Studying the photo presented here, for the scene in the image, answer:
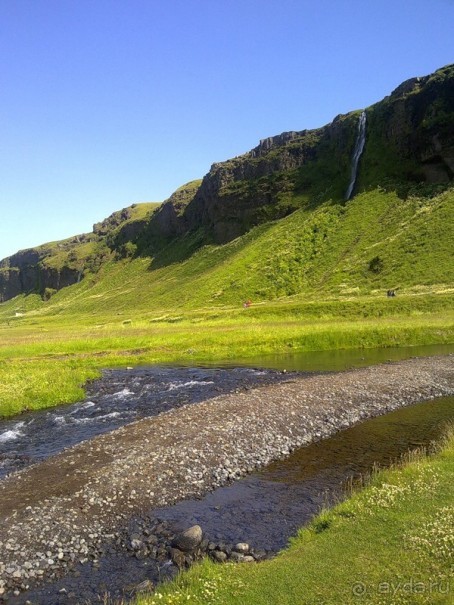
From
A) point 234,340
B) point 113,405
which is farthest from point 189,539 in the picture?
point 234,340

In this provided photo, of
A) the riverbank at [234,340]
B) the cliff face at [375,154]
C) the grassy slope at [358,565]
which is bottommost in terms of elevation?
the riverbank at [234,340]

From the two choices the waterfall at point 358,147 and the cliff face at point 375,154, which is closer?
the cliff face at point 375,154

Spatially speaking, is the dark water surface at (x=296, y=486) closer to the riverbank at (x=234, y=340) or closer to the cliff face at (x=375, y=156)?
the riverbank at (x=234, y=340)

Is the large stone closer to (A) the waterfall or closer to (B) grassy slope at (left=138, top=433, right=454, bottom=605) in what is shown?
(B) grassy slope at (left=138, top=433, right=454, bottom=605)

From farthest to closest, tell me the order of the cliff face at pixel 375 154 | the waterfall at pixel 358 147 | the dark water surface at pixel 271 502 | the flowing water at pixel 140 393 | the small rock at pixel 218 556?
the waterfall at pixel 358 147
the cliff face at pixel 375 154
the flowing water at pixel 140 393
the small rock at pixel 218 556
the dark water surface at pixel 271 502

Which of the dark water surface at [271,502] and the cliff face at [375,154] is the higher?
the cliff face at [375,154]

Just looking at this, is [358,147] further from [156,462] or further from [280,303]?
[156,462]

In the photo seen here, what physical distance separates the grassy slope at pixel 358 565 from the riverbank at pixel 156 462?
5.42m

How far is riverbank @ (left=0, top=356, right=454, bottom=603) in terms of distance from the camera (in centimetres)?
1498

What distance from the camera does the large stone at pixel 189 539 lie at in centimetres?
1451

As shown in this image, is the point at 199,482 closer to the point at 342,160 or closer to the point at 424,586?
the point at 424,586

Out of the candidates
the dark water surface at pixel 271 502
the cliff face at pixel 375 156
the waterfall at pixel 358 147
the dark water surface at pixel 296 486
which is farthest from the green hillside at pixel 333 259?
the dark water surface at pixel 271 502

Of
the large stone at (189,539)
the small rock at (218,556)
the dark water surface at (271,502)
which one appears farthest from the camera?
the large stone at (189,539)

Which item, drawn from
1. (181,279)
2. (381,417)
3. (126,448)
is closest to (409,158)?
(181,279)
